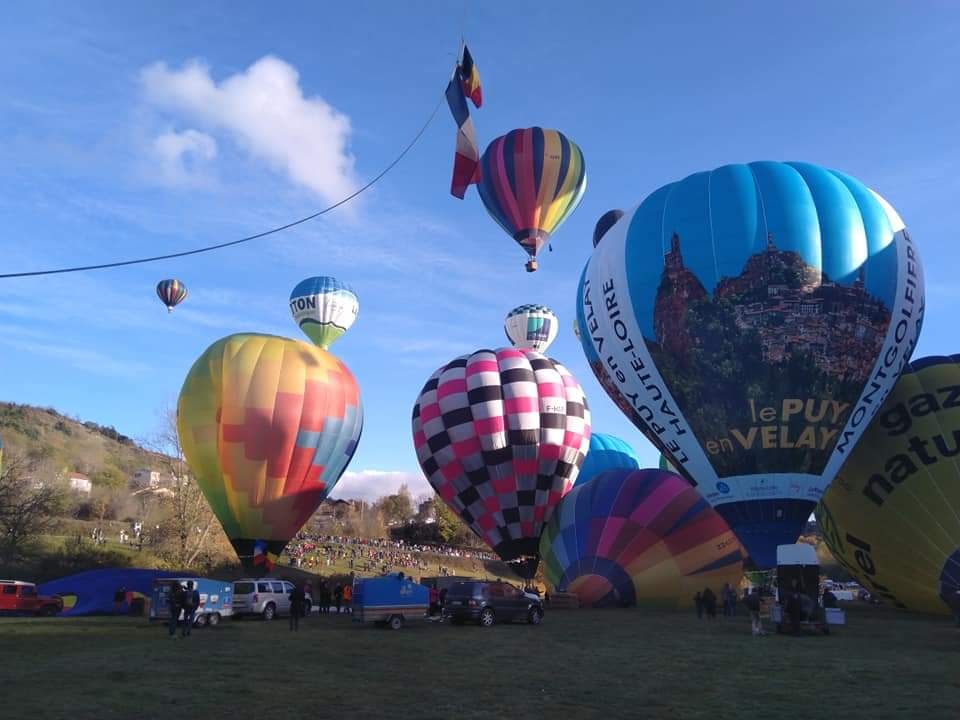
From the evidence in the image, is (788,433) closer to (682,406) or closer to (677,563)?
(682,406)

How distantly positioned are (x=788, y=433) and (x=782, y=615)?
4.65 m

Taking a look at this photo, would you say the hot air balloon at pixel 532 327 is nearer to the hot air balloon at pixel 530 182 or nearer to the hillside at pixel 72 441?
the hot air balloon at pixel 530 182

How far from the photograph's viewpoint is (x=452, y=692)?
9.53m

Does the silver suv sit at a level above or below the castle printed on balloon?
Answer: below

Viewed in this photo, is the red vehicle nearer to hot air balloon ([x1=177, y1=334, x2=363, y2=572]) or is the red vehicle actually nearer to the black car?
hot air balloon ([x1=177, y1=334, x2=363, y2=572])

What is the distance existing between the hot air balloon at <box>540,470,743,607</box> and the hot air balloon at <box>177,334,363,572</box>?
31.9 ft

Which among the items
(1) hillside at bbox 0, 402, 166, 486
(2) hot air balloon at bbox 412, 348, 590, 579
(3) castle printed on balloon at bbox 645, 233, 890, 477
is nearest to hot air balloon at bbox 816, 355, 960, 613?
(3) castle printed on balloon at bbox 645, 233, 890, 477

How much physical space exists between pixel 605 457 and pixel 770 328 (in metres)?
22.3

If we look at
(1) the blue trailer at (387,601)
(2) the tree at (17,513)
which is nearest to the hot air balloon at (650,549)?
(1) the blue trailer at (387,601)

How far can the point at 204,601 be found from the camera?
19.6 m

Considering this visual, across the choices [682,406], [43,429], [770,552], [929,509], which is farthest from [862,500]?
[43,429]

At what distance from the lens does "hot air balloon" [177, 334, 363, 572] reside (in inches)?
1041

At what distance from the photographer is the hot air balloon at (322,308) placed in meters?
49.6

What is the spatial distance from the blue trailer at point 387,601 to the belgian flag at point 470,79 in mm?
13179
